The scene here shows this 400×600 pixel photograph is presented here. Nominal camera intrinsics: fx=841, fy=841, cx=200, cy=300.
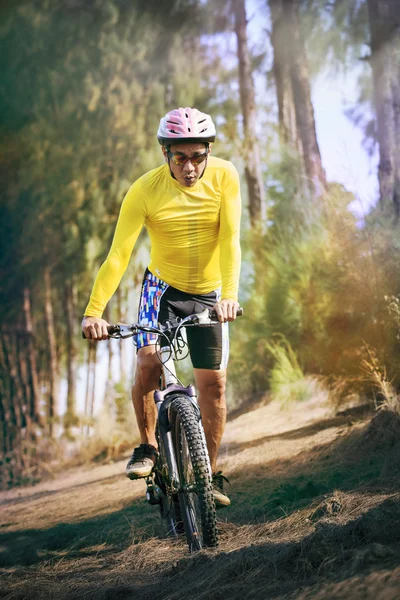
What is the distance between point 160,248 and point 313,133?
471 centimetres

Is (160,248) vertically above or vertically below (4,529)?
above

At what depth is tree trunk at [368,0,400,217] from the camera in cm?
711

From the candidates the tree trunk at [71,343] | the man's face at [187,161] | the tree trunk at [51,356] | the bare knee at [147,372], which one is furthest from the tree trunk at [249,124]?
the bare knee at [147,372]

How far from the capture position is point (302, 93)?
28.3 ft

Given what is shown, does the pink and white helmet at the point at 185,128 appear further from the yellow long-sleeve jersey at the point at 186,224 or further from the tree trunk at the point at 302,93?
the tree trunk at the point at 302,93

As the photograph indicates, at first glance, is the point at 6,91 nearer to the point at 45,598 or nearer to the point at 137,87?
the point at 137,87

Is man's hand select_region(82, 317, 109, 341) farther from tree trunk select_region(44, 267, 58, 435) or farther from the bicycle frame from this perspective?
tree trunk select_region(44, 267, 58, 435)

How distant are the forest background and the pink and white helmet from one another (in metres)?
4.16

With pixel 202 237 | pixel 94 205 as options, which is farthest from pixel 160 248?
pixel 94 205

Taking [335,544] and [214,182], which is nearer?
[335,544]

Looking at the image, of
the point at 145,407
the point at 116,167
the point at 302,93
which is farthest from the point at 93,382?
the point at 145,407

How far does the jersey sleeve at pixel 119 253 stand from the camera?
12.5 ft

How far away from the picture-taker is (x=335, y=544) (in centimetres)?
279

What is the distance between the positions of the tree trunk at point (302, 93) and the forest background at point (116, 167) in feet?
0.06
